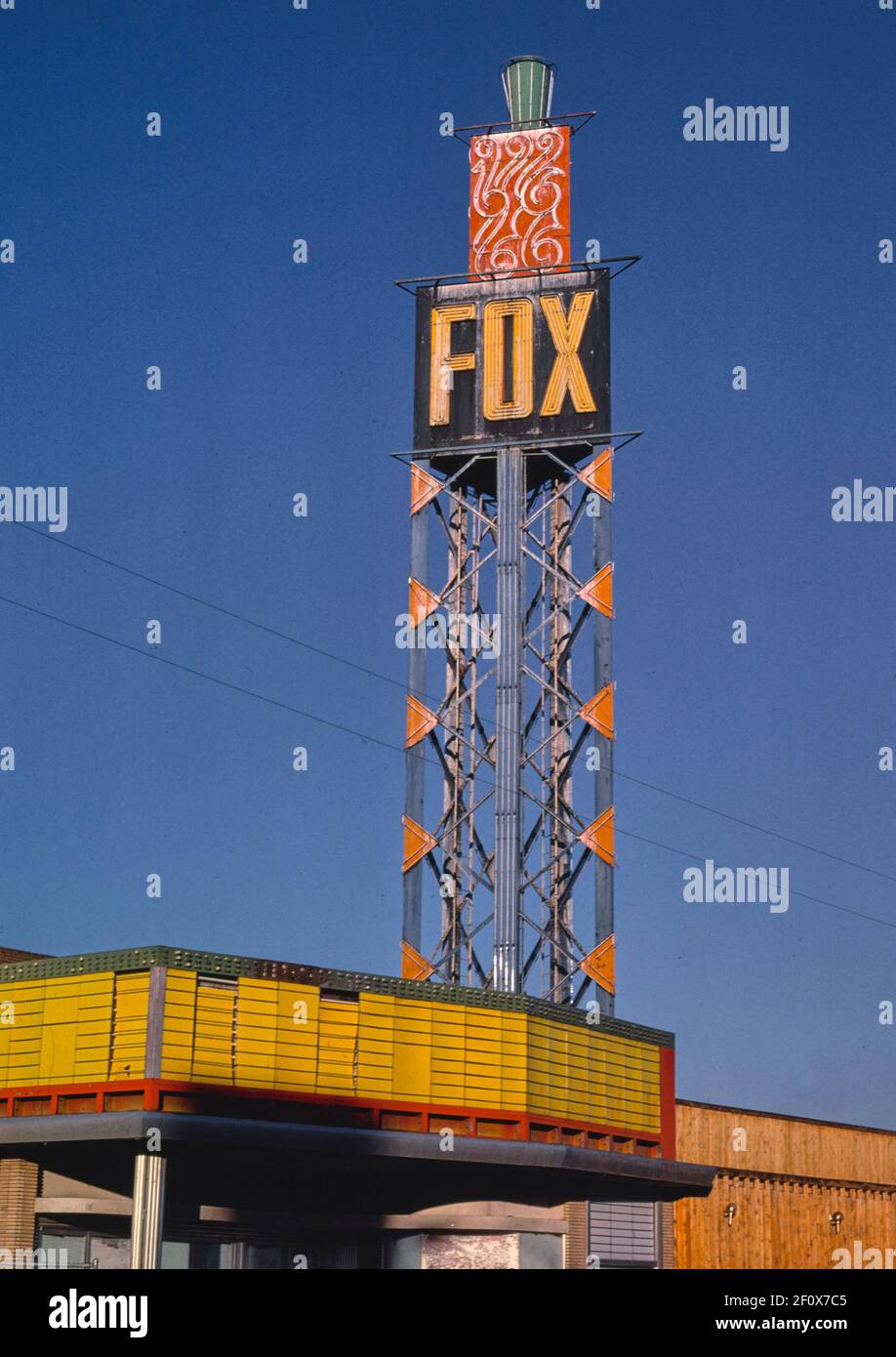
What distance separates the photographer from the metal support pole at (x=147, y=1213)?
35406mm

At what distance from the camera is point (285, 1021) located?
38.7 m

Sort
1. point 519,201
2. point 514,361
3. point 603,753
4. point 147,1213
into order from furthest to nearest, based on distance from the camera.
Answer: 1. point 519,201
2. point 514,361
3. point 603,753
4. point 147,1213

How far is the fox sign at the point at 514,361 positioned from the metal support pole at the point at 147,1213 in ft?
92.5

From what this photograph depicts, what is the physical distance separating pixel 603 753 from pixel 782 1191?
571 inches

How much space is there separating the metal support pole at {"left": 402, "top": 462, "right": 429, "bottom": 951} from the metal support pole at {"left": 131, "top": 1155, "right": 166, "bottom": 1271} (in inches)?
753

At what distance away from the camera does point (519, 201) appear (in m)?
61.0

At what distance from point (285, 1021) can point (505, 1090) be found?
5.94 meters

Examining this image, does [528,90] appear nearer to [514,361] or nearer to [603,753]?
[514,361]

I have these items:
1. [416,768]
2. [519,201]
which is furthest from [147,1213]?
[519,201]

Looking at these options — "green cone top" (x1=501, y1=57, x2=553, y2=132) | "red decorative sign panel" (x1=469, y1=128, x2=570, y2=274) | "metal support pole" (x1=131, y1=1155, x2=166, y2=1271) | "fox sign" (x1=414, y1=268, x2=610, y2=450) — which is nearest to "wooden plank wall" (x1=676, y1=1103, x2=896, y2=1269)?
"fox sign" (x1=414, y1=268, x2=610, y2=450)

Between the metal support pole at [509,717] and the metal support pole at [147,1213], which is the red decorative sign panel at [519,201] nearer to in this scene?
the metal support pole at [509,717]

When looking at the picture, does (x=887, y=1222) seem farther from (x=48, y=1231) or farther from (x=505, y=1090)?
(x=48, y=1231)

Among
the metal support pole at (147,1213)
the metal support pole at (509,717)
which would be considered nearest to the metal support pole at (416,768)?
the metal support pole at (509,717)
